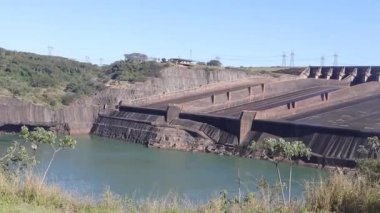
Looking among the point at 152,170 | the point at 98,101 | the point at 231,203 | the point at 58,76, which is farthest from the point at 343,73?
the point at 231,203

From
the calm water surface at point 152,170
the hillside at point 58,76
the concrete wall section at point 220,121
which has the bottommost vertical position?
the calm water surface at point 152,170

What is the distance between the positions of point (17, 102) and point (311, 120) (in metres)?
18.1

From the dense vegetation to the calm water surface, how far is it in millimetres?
9626

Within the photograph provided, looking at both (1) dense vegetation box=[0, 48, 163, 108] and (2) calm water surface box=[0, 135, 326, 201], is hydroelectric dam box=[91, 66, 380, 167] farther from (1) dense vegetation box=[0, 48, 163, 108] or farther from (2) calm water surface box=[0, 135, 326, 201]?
(1) dense vegetation box=[0, 48, 163, 108]

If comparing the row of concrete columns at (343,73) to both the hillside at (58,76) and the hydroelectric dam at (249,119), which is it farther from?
the hillside at (58,76)

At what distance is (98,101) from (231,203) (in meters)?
35.6

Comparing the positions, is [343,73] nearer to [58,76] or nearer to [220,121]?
[220,121]

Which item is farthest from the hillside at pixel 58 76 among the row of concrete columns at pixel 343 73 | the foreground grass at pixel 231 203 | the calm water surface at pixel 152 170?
the foreground grass at pixel 231 203

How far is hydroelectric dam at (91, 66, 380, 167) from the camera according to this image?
26875mm

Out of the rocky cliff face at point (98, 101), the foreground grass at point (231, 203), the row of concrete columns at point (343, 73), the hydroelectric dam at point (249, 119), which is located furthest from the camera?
the row of concrete columns at point (343, 73)

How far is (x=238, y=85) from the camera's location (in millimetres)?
47188

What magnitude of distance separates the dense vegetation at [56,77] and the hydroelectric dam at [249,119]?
4866 mm

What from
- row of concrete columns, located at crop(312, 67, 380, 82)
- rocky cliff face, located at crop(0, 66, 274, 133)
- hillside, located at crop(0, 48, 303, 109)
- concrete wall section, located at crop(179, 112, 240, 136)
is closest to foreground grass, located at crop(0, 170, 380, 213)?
concrete wall section, located at crop(179, 112, 240, 136)

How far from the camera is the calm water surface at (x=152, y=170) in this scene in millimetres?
18125
